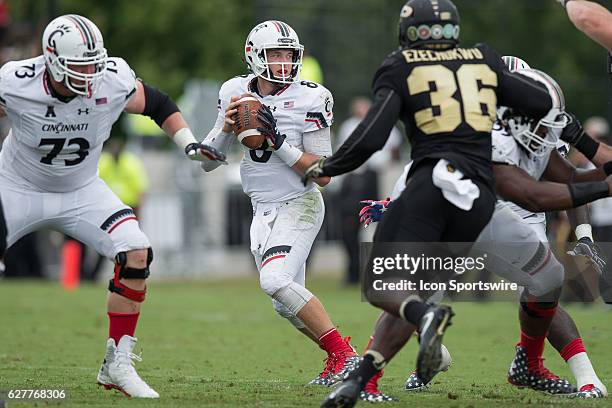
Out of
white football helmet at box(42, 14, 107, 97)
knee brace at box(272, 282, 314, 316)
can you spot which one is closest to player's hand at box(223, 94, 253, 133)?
white football helmet at box(42, 14, 107, 97)

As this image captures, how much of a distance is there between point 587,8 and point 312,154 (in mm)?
1880

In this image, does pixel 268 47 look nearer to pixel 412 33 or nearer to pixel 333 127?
pixel 412 33

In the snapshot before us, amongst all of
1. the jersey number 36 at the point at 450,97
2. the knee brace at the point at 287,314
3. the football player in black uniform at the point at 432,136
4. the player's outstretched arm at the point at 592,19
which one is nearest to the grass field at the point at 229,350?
the knee brace at the point at 287,314

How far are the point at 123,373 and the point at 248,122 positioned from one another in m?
1.65

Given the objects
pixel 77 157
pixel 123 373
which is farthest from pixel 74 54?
pixel 123 373

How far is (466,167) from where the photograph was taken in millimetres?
6023

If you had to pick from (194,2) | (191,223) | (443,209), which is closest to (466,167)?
(443,209)

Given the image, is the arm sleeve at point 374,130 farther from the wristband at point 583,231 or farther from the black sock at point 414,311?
the wristband at point 583,231

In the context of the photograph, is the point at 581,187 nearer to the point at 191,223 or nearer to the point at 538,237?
the point at 538,237

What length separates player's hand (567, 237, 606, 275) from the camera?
6.95 meters

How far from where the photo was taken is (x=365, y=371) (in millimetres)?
6012

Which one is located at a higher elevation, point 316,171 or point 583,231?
point 316,171

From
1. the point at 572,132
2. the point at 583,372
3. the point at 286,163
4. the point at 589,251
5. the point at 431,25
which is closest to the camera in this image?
the point at 431,25

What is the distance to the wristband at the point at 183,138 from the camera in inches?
278
